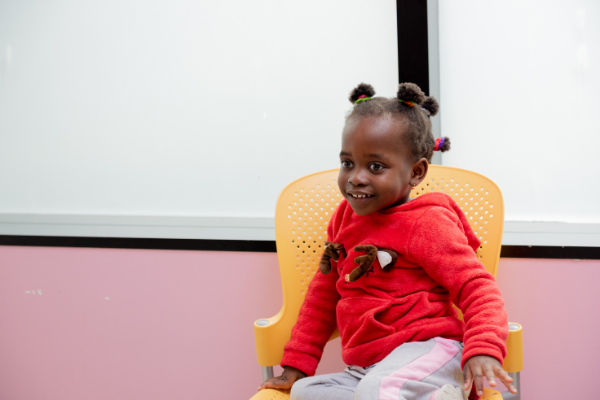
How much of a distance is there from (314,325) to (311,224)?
0.89 ft

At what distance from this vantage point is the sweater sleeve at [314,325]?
1.01 meters

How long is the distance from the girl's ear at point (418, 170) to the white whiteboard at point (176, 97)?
0.47 m

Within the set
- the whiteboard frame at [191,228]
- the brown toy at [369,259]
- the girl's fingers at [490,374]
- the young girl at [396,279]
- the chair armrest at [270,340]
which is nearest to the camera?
the girl's fingers at [490,374]

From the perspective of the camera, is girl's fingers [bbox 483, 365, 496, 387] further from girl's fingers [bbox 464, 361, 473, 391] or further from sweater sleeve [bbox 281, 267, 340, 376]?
sweater sleeve [bbox 281, 267, 340, 376]

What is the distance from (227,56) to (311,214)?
62 cm

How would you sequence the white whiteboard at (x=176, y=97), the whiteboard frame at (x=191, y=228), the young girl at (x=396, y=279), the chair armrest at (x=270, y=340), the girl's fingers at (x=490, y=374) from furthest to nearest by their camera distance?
the white whiteboard at (x=176, y=97), the whiteboard frame at (x=191, y=228), the chair armrest at (x=270, y=340), the young girl at (x=396, y=279), the girl's fingers at (x=490, y=374)

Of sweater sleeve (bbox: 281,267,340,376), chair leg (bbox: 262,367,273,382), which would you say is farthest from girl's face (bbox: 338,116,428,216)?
chair leg (bbox: 262,367,273,382)

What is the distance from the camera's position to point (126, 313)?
1525 mm

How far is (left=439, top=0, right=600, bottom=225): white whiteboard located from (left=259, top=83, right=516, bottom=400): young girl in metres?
0.38

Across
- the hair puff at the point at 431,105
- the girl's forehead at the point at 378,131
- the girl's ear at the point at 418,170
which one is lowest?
the girl's ear at the point at 418,170

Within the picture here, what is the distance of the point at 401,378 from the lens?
2.60 ft

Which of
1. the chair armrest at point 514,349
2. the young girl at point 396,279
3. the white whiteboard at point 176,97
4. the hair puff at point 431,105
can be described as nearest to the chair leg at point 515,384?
the chair armrest at point 514,349

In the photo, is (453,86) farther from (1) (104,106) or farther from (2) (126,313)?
(2) (126,313)

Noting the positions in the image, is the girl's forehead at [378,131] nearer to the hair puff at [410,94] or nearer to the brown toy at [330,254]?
the hair puff at [410,94]
